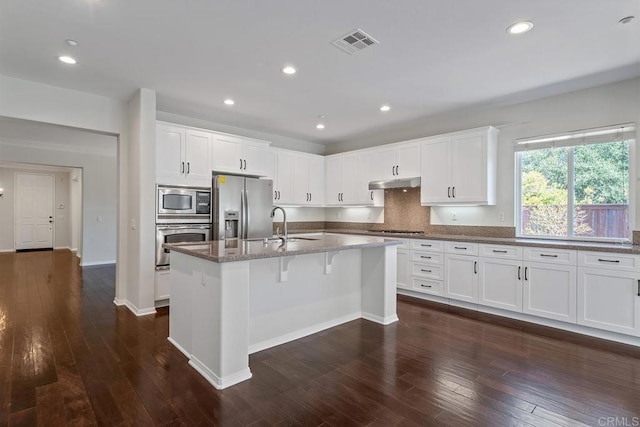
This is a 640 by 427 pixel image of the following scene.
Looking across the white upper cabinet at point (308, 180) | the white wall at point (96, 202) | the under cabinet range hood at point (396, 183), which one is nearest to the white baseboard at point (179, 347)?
the white upper cabinet at point (308, 180)

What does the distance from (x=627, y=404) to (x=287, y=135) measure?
5646 millimetres

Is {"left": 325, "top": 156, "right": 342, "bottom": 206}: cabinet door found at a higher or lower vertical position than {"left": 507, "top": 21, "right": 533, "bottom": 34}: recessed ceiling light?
lower

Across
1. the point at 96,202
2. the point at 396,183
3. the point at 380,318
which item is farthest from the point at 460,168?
the point at 96,202

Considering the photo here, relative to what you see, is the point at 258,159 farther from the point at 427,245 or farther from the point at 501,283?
the point at 501,283

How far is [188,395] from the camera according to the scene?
7.06ft

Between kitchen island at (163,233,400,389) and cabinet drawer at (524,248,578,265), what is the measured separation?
1.54m

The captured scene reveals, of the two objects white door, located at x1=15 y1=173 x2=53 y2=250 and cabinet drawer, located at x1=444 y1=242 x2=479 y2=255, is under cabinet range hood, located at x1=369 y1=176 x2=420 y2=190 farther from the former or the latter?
white door, located at x1=15 y1=173 x2=53 y2=250

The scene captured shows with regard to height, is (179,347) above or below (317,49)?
below

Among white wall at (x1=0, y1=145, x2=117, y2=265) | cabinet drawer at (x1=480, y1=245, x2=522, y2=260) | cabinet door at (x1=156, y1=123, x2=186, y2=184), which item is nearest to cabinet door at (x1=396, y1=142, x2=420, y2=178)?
cabinet drawer at (x1=480, y1=245, x2=522, y2=260)

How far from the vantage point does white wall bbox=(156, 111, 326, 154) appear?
4844mm

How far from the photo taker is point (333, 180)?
6359 millimetres

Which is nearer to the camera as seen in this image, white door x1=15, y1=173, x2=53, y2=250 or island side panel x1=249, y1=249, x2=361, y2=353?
island side panel x1=249, y1=249, x2=361, y2=353

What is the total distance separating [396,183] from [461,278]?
176 centimetres

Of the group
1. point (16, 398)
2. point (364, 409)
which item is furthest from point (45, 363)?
point (364, 409)
